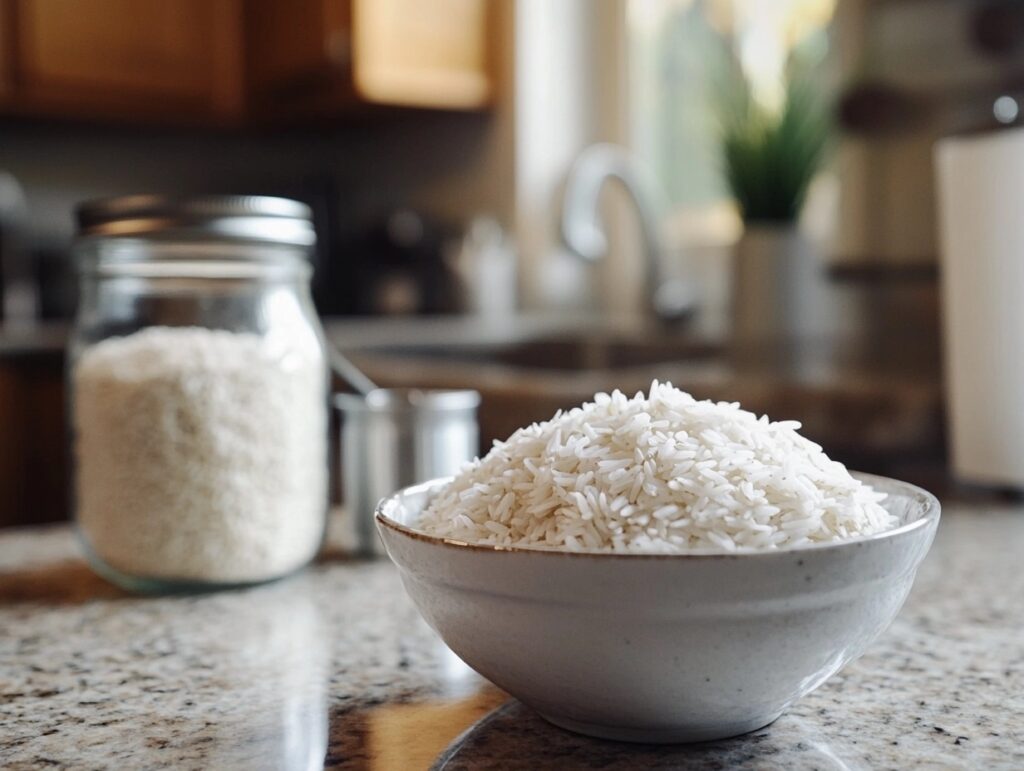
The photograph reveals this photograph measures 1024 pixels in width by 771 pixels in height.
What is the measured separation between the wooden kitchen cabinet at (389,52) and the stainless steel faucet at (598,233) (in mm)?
495

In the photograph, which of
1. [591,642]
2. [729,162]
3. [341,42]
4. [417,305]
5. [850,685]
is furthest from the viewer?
[417,305]

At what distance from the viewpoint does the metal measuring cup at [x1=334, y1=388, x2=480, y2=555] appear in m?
0.88

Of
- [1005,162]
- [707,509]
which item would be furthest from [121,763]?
[1005,162]

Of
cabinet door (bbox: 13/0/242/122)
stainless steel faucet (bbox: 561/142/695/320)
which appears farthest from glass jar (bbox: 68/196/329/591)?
cabinet door (bbox: 13/0/242/122)

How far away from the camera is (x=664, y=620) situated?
44 centimetres

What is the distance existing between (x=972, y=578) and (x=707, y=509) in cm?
43

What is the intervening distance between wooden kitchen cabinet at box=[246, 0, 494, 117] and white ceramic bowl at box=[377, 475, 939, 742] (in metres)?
2.25

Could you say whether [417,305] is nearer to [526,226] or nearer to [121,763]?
[526,226]

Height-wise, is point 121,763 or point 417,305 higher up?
point 417,305

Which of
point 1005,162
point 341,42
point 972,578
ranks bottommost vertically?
point 972,578

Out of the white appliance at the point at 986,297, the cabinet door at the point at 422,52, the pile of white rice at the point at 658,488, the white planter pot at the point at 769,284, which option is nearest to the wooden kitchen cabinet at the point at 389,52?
the cabinet door at the point at 422,52

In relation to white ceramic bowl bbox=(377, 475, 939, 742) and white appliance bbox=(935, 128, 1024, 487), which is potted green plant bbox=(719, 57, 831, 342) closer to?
white appliance bbox=(935, 128, 1024, 487)

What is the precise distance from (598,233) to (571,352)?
292 mm

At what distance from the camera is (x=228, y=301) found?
2.75 ft
